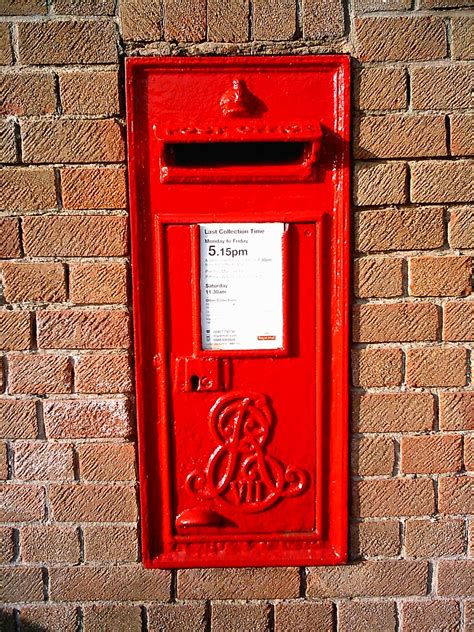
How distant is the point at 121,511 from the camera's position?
159 cm

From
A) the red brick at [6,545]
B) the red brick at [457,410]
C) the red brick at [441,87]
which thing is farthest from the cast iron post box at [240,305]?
the red brick at [6,545]

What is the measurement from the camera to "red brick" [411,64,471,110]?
57.9 inches

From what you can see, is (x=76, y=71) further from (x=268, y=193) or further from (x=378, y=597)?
(x=378, y=597)

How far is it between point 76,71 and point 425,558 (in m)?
1.83

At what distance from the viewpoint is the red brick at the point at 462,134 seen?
149 centimetres

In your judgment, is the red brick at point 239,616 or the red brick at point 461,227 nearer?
the red brick at point 461,227

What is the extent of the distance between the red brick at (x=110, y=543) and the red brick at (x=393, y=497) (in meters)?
0.72

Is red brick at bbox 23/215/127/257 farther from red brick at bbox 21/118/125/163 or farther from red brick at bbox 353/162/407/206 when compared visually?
red brick at bbox 353/162/407/206

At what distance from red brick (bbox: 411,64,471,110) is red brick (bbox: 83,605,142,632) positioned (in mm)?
1785

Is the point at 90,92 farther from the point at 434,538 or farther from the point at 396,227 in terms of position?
the point at 434,538

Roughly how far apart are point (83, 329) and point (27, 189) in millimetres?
444

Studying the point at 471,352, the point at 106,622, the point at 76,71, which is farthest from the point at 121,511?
the point at 76,71

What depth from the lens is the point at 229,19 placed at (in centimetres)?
145

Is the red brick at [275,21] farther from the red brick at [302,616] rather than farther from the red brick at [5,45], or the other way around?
the red brick at [302,616]
